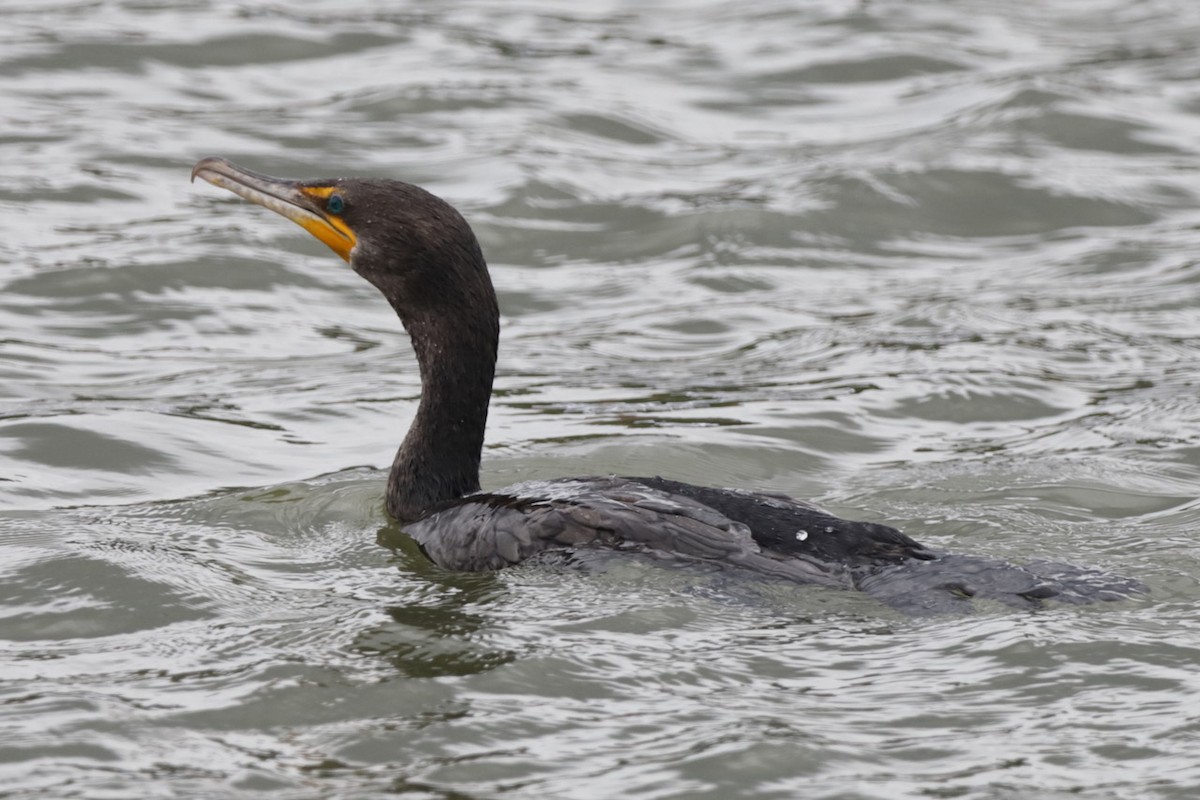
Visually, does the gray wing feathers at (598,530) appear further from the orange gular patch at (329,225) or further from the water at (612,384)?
the orange gular patch at (329,225)

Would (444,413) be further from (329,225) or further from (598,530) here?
(598,530)

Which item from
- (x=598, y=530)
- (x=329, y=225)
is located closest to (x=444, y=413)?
(x=329, y=225)

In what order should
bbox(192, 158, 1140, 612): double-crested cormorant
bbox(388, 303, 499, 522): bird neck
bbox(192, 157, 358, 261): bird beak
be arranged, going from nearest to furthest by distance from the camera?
bbox(192, 158, 1140, 612): double-crested cormorant
bbox(388, 303, 499, 522): bird neck
bbox(192, 157, 358, 261): bird beak

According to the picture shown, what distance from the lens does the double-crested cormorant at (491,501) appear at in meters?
6.00

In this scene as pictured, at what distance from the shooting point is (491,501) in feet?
21.9

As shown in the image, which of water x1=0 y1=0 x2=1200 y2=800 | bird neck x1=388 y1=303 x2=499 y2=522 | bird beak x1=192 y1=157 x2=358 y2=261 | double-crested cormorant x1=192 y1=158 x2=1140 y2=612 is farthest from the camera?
bird beak x1=192 y1=157 x2=358 y2=261

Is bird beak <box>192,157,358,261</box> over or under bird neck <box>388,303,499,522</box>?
over

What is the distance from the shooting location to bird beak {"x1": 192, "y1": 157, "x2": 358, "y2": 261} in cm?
721

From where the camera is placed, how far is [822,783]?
15.9ft

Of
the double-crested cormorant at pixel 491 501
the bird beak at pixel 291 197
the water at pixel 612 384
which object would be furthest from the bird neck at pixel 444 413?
the bird beak at pixel 291 197

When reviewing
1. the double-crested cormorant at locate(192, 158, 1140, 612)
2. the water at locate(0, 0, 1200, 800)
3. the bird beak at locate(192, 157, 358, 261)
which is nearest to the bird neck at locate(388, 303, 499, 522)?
the double-crested cormorant at locate(192, 158, 1140, 612)

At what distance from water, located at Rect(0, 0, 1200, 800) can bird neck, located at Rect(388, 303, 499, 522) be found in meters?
0.25

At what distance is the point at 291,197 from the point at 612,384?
2.74 m

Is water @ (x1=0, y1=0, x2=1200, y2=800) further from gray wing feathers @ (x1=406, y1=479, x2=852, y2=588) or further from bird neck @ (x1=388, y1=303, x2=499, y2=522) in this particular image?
bird neck @ (x1=388, y1=303, x2=499, y2=522)
